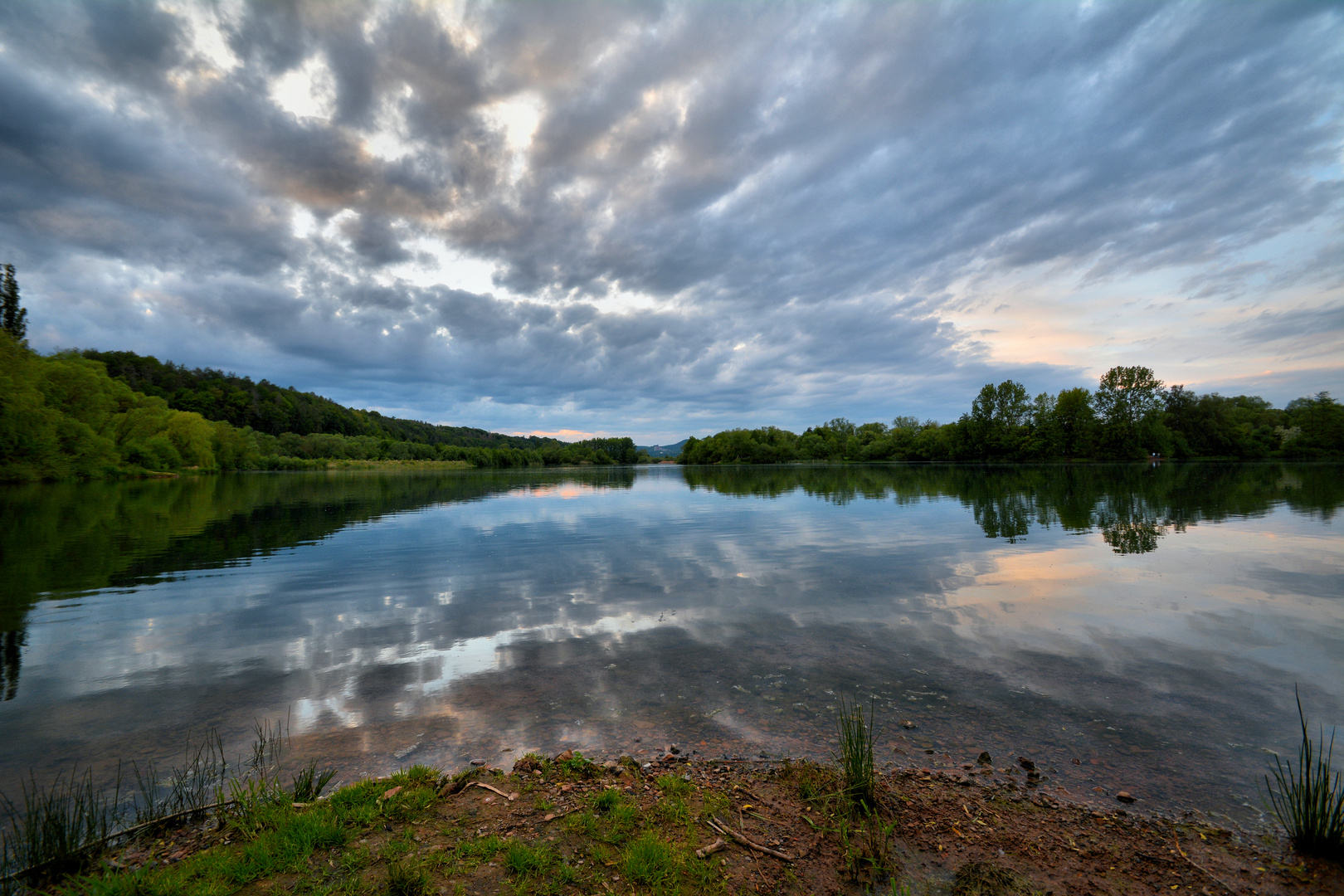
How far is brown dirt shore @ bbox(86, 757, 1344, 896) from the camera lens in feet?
12.4

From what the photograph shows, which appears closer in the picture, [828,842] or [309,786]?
[828,842]

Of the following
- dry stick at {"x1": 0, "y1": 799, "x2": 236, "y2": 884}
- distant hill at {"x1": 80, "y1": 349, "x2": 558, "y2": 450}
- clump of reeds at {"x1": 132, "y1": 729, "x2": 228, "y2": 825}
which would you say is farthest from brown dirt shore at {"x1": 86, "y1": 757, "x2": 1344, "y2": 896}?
distant hill at {"x1": 80, "y1": 349, "x2": 558, "y2": 450}

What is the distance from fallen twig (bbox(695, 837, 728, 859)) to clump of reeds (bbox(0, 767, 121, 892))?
479 cm

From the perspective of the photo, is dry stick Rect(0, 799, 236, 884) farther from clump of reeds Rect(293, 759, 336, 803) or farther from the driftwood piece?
the driftwood piece

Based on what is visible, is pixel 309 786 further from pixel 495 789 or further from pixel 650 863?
pixel 650 863

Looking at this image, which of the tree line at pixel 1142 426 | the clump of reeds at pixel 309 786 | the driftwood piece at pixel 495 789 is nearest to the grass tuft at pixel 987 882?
the driftwood piece at pixel 495 789

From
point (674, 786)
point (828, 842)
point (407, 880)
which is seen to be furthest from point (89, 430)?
point (828, 842)

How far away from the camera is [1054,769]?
5.35 metres

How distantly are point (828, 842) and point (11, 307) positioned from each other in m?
119

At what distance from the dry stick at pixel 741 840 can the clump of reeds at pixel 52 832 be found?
498cm

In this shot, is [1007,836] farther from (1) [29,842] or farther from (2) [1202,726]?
(1) [29,842]

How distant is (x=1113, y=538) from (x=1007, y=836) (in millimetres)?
21521

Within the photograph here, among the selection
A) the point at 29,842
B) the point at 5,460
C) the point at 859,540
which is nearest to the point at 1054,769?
the point at 29,842

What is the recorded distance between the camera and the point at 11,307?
7206 cm
